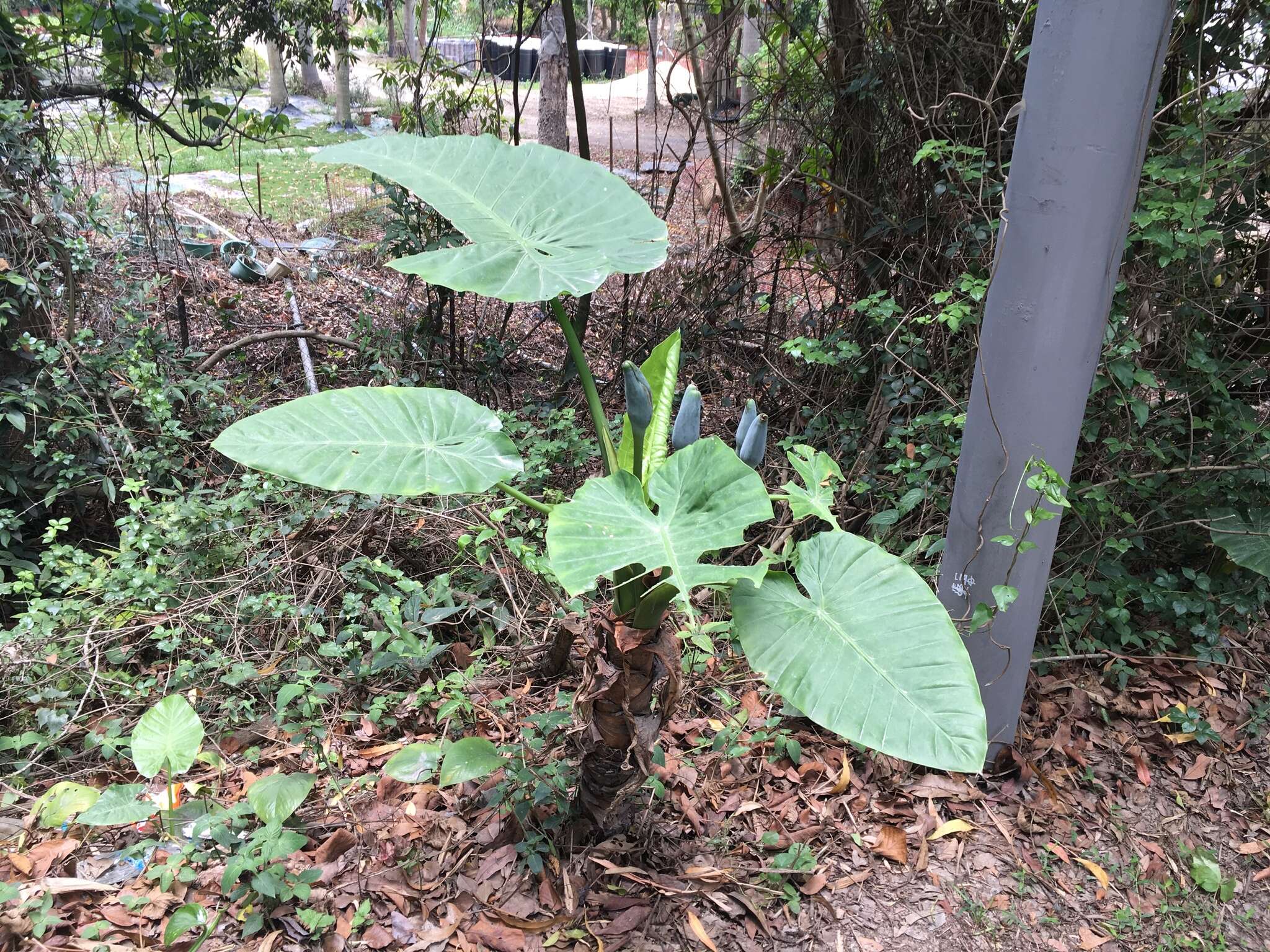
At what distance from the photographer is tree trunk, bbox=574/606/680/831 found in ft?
Result: 5.35

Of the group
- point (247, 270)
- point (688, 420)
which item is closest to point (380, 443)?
point (688, 420)

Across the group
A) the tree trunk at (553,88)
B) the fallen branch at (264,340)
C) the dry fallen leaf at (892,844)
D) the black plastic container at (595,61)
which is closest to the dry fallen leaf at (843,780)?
the dry fallen leaf at (892,844)

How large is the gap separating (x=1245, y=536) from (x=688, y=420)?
181 cm

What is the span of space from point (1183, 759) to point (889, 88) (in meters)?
→ 2.60

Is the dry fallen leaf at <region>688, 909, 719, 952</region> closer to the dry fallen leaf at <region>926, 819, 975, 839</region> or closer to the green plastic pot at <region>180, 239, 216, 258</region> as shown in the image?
the dry fallen leaf at <region>926, 819, 975, 839</region>

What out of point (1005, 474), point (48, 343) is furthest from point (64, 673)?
point (1005, 474)

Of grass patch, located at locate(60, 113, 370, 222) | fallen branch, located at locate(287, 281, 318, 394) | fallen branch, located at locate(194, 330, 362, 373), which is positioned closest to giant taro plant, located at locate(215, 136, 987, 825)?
fallen branch, located at locate(287, 281, 318, 394)

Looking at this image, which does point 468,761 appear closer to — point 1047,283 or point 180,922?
point 180,922

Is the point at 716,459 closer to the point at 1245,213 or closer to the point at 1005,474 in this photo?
the point at 1005,474

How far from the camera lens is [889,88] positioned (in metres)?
3.19

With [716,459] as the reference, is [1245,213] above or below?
above

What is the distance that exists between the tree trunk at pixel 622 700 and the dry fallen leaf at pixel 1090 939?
1.07m

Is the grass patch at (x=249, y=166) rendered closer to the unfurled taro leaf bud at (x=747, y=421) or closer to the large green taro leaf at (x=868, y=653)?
the unfurled taro leaf bud at (x=747, y=421)

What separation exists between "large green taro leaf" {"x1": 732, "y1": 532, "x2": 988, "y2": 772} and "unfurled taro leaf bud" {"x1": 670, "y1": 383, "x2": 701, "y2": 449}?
0.34 meters
